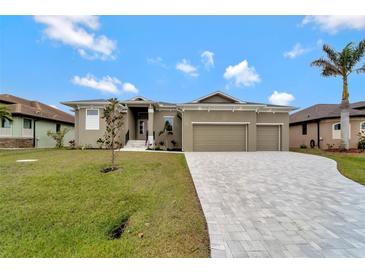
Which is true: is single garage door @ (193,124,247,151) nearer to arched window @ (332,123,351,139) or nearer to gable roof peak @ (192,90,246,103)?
gable roof peak @ (192,90,246,103)

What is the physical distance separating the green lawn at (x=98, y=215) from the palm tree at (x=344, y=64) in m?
14.9

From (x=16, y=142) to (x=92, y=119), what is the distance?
8877 mm

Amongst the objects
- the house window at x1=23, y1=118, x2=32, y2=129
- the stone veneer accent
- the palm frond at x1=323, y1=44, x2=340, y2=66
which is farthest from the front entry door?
the palm frond at x1=323, y1=44, x2=340, y2=66

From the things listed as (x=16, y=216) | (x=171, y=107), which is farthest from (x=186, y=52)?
(x=16, y=216)

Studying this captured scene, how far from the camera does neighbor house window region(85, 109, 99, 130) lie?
1672 centimetres

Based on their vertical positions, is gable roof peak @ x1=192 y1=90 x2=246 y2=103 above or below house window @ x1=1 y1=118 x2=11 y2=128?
above

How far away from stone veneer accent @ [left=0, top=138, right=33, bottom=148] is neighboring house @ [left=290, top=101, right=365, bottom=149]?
96.0 ft

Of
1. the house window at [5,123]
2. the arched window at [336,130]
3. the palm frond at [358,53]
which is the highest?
the palm frond at [358,53]

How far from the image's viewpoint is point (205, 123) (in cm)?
1541

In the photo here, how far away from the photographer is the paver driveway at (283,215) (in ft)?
9.45

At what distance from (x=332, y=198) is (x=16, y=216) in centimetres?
750

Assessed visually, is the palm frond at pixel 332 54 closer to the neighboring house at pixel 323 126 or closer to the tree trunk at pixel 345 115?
the tree trunk at pixel 345 115

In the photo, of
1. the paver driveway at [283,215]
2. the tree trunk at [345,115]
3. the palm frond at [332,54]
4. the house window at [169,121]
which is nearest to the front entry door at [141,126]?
the house window at [169,121]

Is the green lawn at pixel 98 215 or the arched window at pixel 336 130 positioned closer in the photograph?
the green lawn at pixel 98 215
